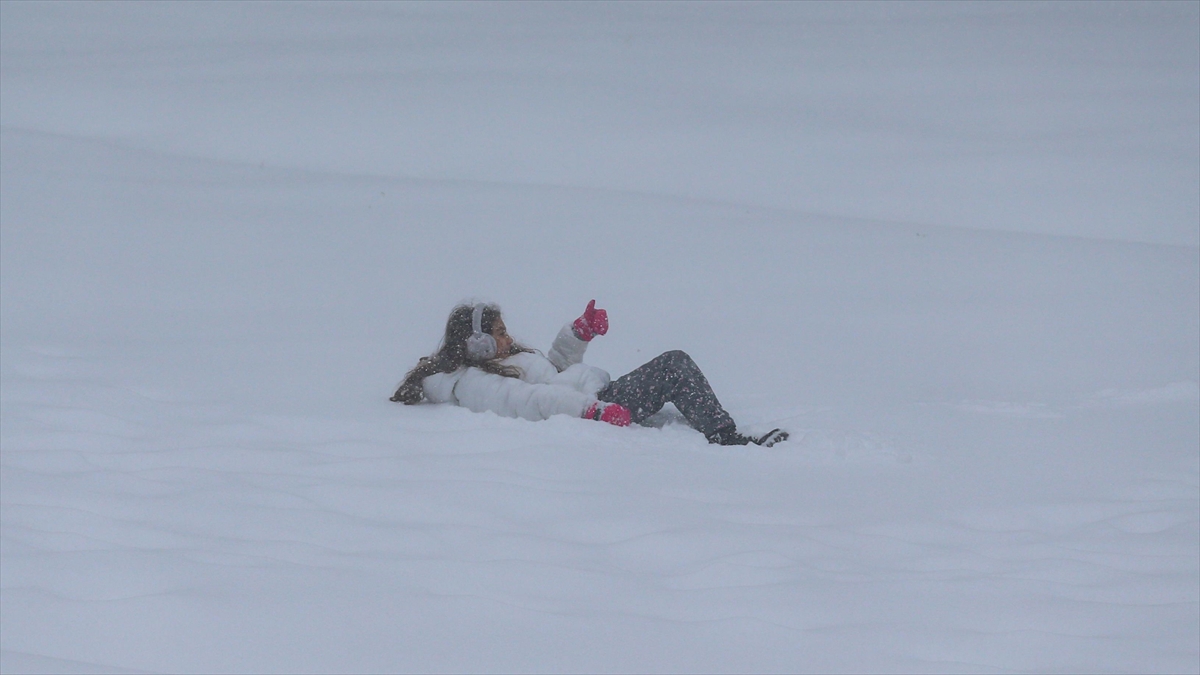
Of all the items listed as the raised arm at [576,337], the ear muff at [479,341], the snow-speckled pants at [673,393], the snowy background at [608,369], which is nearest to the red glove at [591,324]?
the raised arm at [576,337]

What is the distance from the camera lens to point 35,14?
69.9ft

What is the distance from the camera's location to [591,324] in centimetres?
549

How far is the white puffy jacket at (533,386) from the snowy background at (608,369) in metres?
0.13

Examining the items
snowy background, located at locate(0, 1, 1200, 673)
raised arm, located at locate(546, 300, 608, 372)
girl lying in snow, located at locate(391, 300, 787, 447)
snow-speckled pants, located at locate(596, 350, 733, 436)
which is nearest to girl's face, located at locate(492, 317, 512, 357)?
girl lying in snow, located at locate(391, 300, 787, 447)

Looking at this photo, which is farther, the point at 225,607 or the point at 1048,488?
the point at 1048,488

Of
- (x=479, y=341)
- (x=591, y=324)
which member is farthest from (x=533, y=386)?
(x=591, y=324)

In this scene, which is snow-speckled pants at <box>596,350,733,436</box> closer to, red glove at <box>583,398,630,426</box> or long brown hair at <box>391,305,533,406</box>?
red glove at <box>583,398,630,426</box>

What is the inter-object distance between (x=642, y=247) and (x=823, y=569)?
6202 mm

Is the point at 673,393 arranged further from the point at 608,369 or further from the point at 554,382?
the point at 608,369

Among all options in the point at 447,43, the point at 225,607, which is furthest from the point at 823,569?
the point at 447,43

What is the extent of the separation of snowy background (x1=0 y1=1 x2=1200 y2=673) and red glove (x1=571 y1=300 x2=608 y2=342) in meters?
0.56

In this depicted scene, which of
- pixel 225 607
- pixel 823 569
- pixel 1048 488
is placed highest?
pixel 1048 488

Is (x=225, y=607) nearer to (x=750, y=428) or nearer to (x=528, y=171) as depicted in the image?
(x=750, y=428)

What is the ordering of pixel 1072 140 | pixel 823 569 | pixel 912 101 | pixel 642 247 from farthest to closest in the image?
pixel 912 101 < pixel 1072 140 < pixel 642 247 < pixel 823 569
